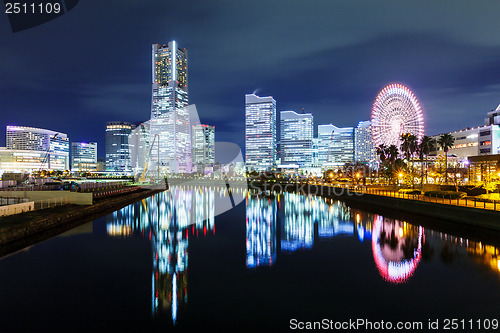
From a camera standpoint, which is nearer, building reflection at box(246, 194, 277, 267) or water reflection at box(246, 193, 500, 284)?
water reflection at box(246, 193, 500, 284)

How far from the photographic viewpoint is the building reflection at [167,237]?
1553 cm

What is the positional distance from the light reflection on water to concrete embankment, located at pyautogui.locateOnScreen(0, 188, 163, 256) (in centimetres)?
355

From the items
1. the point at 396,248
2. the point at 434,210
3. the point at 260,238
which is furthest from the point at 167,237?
the point at 434,210

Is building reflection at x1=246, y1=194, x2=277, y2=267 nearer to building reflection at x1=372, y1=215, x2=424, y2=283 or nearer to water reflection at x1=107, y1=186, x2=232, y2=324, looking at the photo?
water reflection at x1=107, y1=186, x2=232, y2=324

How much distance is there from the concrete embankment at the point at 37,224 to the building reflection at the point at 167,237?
11.5ft

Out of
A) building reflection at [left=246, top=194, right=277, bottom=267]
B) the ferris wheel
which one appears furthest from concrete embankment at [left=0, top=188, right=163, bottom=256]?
the ferris wheel

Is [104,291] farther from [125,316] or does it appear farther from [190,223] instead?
[190,223]

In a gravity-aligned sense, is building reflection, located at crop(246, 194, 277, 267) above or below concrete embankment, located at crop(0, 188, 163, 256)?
below

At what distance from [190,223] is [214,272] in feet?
66.8

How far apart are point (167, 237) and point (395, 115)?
49.2m

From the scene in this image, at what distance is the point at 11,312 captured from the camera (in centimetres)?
1373

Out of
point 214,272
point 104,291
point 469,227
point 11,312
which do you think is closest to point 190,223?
point 214,272

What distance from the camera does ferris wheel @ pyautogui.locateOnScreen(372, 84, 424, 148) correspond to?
60031 millimetres

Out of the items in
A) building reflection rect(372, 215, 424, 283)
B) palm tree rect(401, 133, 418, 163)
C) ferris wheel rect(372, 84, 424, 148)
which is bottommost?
building reflection rect(372, 215, 424, 283)
